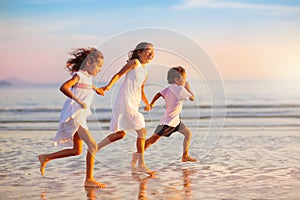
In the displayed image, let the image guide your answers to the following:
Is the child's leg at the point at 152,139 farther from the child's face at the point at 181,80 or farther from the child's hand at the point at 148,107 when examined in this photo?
the child's face at the point at 181,80

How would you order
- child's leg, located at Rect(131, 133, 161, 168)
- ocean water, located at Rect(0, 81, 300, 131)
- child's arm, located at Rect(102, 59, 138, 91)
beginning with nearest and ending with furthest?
1. child's arm, located at Rect(102, 59, 138, 91)
2. ocean water, located at Rect(0, 81, 300, 131)
3. child's leg, located at Rect(131, 133, 161, 168)

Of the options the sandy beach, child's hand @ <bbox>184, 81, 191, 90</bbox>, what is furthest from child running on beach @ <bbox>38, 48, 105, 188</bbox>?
child's hand @ <bbox>184, 81, 191, 90</bbox>

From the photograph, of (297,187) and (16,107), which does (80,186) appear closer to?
(297,187)

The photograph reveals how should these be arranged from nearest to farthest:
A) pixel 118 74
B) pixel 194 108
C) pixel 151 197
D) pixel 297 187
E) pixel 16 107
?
pixel 151 197
pixel 297 187
pixel 118 74
pixel 194 108
pixel 16 107

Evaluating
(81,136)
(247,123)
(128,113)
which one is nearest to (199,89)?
(128,113)

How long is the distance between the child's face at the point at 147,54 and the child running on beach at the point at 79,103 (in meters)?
0.64

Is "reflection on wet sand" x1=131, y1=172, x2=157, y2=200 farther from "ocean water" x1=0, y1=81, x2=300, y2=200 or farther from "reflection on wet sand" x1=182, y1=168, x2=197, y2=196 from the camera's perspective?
"reflection on wet sand" x1=182, y1=168, x2=197, y2=196

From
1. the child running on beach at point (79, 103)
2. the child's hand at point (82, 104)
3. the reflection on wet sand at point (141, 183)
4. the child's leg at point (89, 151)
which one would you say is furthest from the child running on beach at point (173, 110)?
the child's hand at point (82, 104)

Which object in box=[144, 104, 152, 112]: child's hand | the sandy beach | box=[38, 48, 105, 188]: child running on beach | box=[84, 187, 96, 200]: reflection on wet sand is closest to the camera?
box=[84, 187, 96, 200]: reflection on wet sand

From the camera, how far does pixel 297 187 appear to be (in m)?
6.59

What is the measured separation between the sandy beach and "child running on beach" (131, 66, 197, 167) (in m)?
0.21

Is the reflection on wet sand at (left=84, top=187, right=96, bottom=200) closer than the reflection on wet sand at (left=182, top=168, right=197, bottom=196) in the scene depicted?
Yes

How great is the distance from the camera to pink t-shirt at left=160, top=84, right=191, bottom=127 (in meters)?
7.36

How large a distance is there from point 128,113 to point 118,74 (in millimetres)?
519
